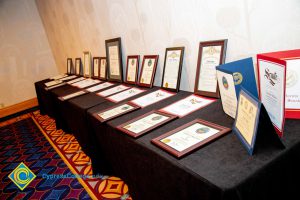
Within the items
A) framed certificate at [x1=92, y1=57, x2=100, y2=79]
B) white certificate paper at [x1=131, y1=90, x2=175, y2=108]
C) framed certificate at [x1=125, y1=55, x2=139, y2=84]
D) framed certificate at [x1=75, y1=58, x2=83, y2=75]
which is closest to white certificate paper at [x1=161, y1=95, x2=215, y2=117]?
white certificate paper at [x1=131, y1=90, x2=175, y2=108]

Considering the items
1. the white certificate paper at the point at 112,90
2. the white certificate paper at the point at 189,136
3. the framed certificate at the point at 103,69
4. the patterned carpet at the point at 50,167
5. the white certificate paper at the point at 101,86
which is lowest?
the patterned carpet at the point at 50,167

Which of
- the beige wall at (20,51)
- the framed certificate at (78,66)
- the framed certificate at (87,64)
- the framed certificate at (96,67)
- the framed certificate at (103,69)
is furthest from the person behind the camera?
the beige wall at (20,51)

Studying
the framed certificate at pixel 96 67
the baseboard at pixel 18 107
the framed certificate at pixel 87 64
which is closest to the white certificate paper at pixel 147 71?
the framed certificate at pixel 96 67

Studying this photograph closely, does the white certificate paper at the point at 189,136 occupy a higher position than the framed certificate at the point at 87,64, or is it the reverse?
the framed certificate at the point at 87,64

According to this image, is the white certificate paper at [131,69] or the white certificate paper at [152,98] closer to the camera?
the white certificate paper at [152,98]

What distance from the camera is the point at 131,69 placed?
2.16 m

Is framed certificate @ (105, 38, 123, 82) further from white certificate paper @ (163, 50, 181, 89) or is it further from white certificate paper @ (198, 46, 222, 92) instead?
white certificate paper @ (198, 46, 222, 92)

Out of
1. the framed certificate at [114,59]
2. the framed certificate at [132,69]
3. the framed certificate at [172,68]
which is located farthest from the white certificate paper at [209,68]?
the framed certificate at [114,59]

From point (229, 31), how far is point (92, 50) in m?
2.13

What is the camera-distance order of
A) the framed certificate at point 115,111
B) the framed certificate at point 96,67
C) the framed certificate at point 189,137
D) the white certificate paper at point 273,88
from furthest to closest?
the framed certificate at point 96,67, the framed certificate at point 115,111, the framed certificate at point 189,137, the white certificate paper at point 273,88

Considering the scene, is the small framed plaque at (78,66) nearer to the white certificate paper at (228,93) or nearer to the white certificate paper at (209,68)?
the white certificate paper at (209,68)

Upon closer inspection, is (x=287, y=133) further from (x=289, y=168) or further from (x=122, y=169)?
(x=122, y=169)

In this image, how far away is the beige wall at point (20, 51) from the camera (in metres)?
4.61

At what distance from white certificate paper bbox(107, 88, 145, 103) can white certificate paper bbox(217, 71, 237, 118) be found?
0.87 m
